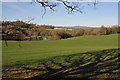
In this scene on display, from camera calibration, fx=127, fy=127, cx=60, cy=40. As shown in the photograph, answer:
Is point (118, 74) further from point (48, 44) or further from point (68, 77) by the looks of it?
point (48, 44)

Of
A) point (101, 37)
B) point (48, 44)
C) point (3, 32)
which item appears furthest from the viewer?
point (101, 37)

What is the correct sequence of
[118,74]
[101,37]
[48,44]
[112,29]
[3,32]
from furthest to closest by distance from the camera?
[101,37]
[112,29]
[48,44]
[118,74]
[3,32]

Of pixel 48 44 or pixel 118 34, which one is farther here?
pixel 118 34

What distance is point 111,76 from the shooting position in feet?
18.7

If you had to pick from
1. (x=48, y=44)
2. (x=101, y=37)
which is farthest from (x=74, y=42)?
(x=101, y=37)

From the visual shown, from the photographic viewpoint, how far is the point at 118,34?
30.8m

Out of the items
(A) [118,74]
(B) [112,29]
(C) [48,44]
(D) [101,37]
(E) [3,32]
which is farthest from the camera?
(D) [101,37]

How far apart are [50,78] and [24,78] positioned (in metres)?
1.25

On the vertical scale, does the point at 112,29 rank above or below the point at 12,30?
above

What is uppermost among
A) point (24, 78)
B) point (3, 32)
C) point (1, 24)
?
point (1, 24)

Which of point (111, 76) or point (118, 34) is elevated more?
point (118, 34)

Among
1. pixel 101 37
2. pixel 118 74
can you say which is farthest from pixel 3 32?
pixel 101 37

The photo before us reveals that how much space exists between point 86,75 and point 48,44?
2131 centimetres

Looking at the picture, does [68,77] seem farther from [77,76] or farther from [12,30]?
[12,30]
